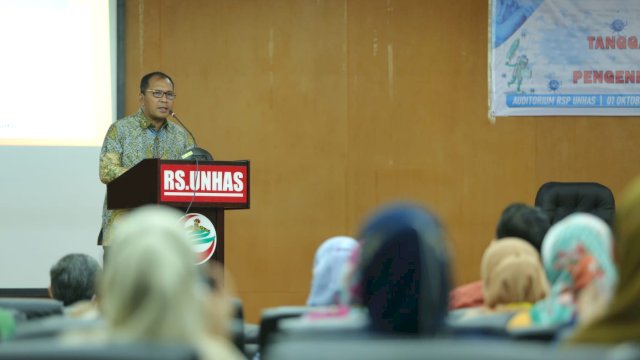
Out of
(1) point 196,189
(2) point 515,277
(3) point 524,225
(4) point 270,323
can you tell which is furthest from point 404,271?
(1) point 196,189

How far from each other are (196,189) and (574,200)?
2.35 meters

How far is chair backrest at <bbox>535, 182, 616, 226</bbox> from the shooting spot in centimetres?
565

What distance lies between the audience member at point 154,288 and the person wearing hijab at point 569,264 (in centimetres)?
92

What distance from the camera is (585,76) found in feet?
23.2

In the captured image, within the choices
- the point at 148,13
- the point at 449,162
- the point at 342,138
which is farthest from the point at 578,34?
the point at 148,13

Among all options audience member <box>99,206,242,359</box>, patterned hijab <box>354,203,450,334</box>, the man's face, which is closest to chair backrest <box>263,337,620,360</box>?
audience member <box>99,206,242,359</box>

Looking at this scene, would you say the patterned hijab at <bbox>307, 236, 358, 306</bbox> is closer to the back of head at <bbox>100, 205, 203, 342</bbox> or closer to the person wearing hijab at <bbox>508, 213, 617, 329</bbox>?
the person wearing hijab at <bbox>508, 213, 617, 329</bbox>

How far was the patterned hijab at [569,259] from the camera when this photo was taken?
2.17 metres

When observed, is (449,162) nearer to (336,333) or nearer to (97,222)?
(97,222)

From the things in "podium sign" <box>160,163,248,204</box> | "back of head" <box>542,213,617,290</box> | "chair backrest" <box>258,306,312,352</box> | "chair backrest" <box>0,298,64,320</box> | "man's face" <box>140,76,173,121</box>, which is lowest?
"chair backrest" <box>258,306,312,352</box>

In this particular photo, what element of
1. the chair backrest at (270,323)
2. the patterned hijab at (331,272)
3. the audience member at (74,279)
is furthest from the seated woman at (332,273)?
the audience member at (74,279)

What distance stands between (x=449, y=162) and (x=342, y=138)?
31.1 inches

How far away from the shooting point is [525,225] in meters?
3.47

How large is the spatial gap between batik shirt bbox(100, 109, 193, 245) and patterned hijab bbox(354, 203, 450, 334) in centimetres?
338
